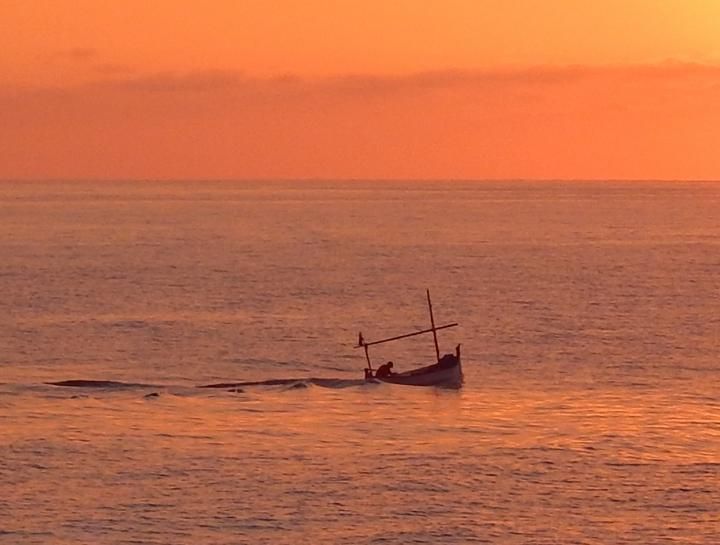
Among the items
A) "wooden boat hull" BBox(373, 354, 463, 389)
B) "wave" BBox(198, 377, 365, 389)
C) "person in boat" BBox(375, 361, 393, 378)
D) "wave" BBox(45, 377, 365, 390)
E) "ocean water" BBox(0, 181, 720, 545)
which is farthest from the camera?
"person in boat" BBox(375, 361, 393, 378)

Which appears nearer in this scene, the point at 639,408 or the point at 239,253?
the point at 639,408

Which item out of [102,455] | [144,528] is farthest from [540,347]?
[144,528]

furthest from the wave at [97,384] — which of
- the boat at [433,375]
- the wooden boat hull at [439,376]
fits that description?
the wooden boat hull at [439,376]

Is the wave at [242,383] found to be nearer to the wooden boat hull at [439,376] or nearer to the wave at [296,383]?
the wave at [296,383]

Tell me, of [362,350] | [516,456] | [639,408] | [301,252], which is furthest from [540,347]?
[301,252]

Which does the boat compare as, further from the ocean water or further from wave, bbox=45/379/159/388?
wave, bbox=45/379/159/388

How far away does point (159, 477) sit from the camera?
5059cm

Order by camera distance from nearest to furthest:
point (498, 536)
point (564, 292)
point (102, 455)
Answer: point (498, 536) < point (102, 455) < point (564, 292)

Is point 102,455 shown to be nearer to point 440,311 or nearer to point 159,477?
point 159,477

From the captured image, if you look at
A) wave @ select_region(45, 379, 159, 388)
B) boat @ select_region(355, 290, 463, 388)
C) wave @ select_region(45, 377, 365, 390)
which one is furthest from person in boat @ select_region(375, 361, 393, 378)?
wave @ select_region(45, 379, 159, 388)

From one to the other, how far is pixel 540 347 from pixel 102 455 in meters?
38.0

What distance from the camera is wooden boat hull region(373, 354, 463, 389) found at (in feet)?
233

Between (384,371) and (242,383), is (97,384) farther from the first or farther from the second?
(384,371)

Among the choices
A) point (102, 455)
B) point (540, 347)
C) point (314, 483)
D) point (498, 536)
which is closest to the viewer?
point (498, 536)
